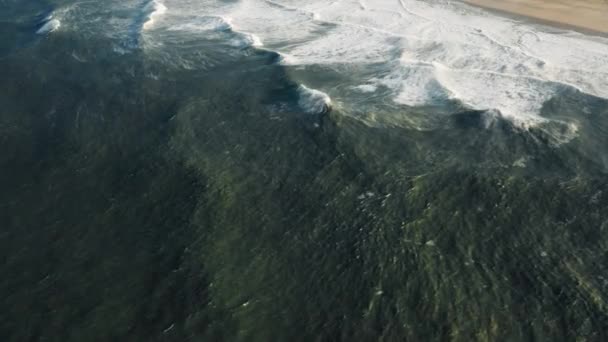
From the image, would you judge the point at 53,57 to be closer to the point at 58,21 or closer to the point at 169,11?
the point at 58,21

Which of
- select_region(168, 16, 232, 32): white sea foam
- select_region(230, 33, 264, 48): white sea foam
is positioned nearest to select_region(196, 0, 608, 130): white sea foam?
select_region(230, 33, 264, 48): white sea foam

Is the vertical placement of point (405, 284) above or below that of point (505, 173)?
below

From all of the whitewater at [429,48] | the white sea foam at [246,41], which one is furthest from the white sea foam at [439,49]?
the white sea foam at [246,41]

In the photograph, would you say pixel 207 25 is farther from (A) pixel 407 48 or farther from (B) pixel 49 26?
(A) pixel 407 48

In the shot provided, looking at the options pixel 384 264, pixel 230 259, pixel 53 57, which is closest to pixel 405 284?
pixel 384 264

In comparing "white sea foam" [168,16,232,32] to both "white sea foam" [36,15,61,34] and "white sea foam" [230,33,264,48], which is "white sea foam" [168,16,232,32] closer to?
"white sea foam" [230,33,264,48]

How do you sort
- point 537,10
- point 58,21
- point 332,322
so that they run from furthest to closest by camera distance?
point 537,10 < point 58,21 < point 332,322
